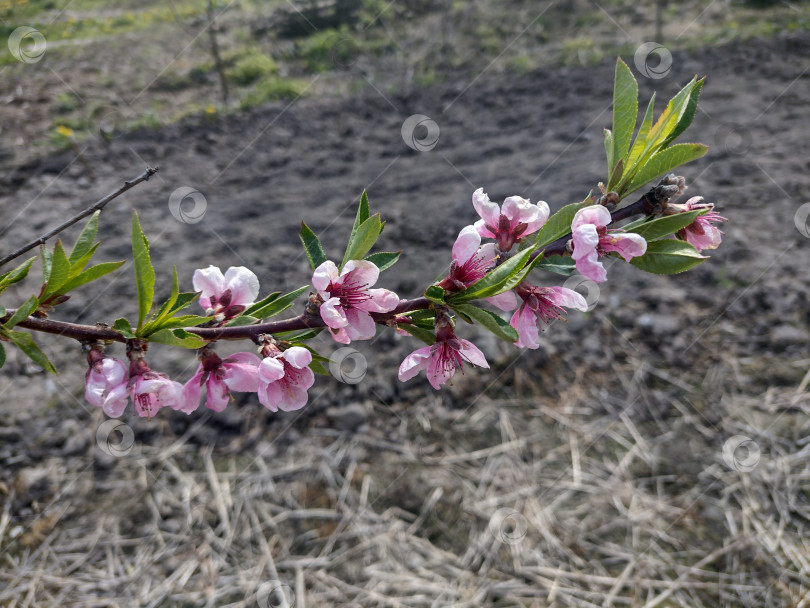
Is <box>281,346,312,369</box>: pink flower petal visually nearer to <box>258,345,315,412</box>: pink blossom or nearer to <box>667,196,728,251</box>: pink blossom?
<box>258,345,315,412</box>: pink blossom

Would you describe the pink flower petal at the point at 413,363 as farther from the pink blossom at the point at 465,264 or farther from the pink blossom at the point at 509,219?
the pink blossom at the point at 509,219

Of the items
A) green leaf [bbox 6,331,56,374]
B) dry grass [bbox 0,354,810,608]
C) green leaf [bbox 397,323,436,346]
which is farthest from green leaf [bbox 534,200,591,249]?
dry grass [bbox 0,354,810,608]

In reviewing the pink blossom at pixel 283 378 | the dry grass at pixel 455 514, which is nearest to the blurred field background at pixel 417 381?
the dry grass at pixel 455 514

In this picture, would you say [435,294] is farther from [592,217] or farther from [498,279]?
[592,217]

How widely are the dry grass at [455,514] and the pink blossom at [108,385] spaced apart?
1.30 meters

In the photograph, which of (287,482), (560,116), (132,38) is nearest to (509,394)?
(287,482)

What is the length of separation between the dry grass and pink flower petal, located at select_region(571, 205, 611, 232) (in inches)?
60.8

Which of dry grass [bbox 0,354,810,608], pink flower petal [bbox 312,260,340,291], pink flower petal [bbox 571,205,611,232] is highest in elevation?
pink flower petal [bbox 571,205,611,232]

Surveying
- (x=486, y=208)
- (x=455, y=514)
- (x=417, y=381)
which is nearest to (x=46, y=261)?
(x=486, y=208)

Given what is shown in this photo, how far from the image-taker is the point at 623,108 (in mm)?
1001

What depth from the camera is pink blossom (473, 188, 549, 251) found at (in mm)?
1063

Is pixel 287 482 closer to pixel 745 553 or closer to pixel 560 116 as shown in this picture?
pixel 745 553

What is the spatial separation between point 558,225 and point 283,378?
57cm

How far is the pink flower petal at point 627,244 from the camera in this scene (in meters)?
0.91
